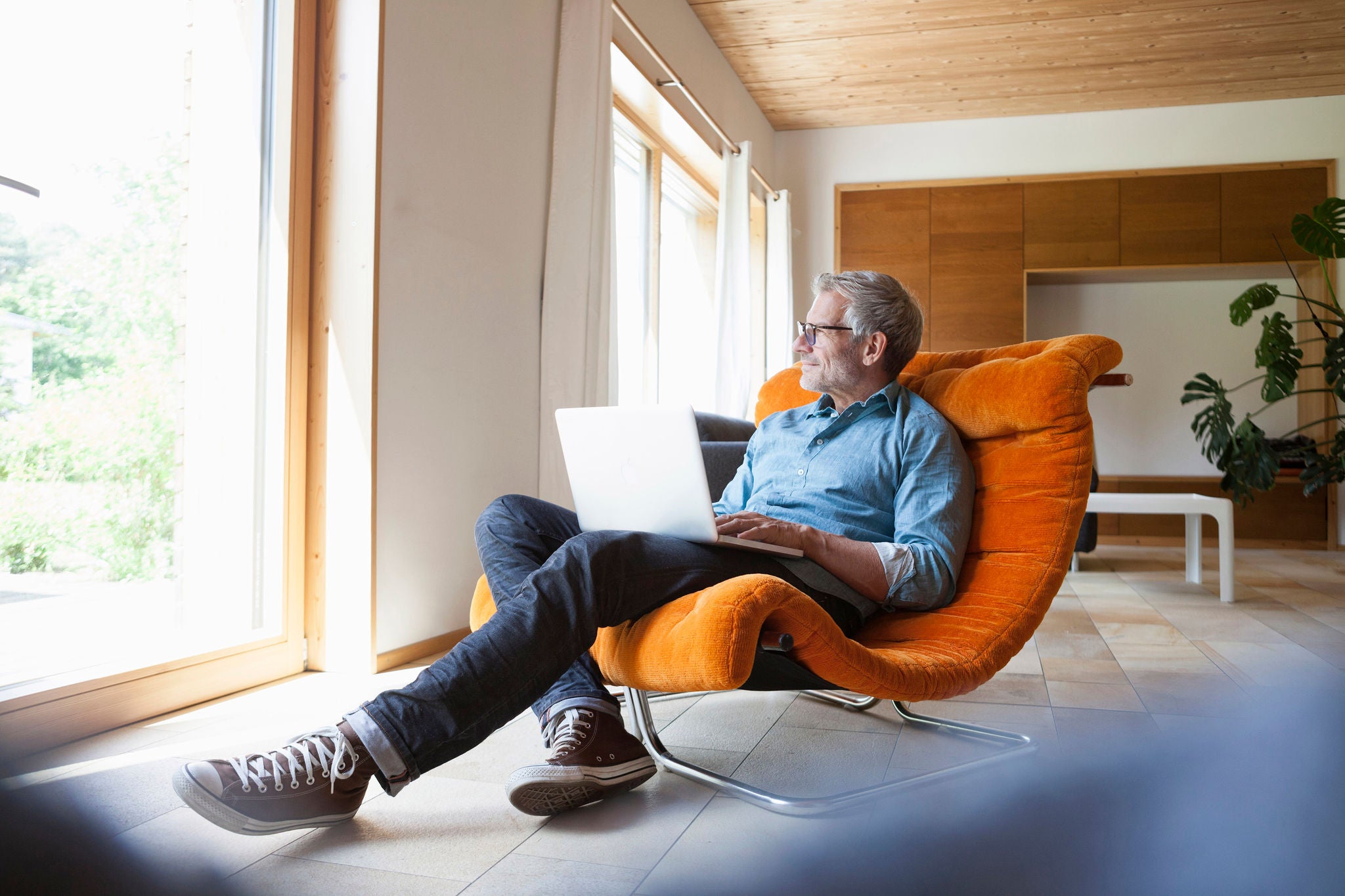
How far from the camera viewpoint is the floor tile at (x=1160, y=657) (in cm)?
259

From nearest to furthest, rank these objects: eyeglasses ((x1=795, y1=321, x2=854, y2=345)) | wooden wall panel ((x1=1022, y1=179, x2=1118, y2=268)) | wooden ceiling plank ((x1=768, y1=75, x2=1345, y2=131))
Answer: eyeglasses ((x1=795, y1=321, x2=854, y2=345))
wooden ceiling plank ((x1=768, y1=75, x2=1345, y2=131))
wooden wall panel ((x1=1022, y1=179, x2=1118, y2=268))

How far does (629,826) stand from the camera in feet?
4.62

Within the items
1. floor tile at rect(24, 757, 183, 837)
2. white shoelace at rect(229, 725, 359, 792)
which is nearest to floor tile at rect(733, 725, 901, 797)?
white shoelace at rect(229, 725, 359, 792)

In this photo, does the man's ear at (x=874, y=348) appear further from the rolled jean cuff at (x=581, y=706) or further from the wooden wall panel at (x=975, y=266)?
the wooden wall panel at (x=975, y=266)

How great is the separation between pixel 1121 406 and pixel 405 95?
17.6 ft

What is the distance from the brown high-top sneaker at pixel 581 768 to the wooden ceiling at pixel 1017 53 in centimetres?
410

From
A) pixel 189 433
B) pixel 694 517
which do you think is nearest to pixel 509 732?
pixel 694 517

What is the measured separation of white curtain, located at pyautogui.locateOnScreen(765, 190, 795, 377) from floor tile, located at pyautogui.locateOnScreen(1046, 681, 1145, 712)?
3.95 meters

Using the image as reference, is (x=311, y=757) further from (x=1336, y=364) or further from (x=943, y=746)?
(x=1336, y=364)

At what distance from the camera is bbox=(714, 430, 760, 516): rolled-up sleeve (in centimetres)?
202

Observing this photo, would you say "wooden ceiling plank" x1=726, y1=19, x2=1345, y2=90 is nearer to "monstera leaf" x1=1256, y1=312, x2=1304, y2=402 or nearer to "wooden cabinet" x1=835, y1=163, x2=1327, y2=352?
"wooden cabinet" x1=835, y1=163, x2=1327, y2=352

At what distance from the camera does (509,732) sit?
192cm

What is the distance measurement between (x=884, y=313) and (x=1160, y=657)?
1.53m

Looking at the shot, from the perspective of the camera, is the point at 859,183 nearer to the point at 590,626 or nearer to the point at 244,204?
the point at 244,204
